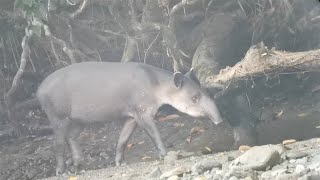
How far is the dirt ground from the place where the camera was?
706cm

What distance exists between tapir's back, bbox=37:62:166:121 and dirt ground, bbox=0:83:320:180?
654mm

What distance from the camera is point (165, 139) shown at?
7.59 meters

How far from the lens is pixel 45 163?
294 inches

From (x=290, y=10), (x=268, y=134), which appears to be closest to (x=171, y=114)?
(x=268, y=134)

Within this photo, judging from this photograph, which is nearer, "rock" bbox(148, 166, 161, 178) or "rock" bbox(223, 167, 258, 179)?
"rock" bbox(223, 167, 258, 179)

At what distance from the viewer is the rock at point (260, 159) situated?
4.62 metres

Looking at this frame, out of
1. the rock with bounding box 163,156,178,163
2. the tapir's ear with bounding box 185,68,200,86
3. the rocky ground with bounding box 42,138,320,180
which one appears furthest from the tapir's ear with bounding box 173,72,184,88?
the rocky ground with bounding box 42,138,320,180

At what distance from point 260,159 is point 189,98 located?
2.42 m

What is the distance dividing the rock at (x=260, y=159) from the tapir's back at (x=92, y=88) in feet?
7.90

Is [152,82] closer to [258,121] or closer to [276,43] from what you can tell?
[258,121]

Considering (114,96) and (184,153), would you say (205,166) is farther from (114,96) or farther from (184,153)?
(114,96)

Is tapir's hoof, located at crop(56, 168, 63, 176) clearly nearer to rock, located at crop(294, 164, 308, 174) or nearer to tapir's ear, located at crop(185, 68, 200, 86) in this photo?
tapir's ear, located at crop(185, 68, 200, 86)

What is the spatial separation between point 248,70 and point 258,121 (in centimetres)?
123

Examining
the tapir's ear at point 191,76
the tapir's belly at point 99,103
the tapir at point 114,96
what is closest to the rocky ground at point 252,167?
the tapir at point 114,96
